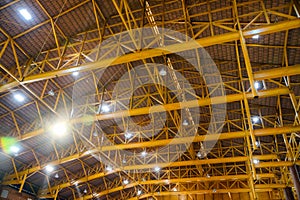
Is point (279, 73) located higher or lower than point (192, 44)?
higher

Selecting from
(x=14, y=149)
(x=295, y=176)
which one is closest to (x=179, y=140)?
(x=295, y=176)

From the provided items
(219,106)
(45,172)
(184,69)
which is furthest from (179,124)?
(45,172)

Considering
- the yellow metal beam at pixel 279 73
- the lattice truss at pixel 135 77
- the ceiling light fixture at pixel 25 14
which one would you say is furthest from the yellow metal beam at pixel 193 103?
the ceiling light fixture at pixel 25 14

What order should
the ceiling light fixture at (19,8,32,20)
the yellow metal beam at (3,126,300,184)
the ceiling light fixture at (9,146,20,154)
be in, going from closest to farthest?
the ceiling light fixture at (19,8,32,20)
the yellow metal beam at (3,126,300,184)
the ceiling light fixture at (9,146,20,154)

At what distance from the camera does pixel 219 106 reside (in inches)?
816

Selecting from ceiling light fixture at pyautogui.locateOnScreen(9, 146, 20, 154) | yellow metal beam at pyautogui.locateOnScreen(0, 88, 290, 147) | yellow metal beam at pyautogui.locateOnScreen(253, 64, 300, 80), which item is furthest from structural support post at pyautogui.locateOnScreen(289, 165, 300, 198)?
ceiling light fixture at pyautogui.locateOnScreen(9, 146, 20, 154)

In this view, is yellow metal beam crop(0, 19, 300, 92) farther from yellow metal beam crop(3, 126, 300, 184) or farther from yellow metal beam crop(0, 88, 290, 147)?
yellow metal beam crop(3, 126, 300, 184)

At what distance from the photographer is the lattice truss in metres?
12.3

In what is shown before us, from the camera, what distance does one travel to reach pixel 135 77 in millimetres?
18438

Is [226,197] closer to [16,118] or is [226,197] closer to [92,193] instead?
[92,193]

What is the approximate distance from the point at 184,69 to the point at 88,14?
7.64m

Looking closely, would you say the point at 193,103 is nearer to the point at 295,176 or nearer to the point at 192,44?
the point at 192,44

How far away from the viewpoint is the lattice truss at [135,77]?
40.5 feet

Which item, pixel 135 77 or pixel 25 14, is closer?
pixel 25 14
